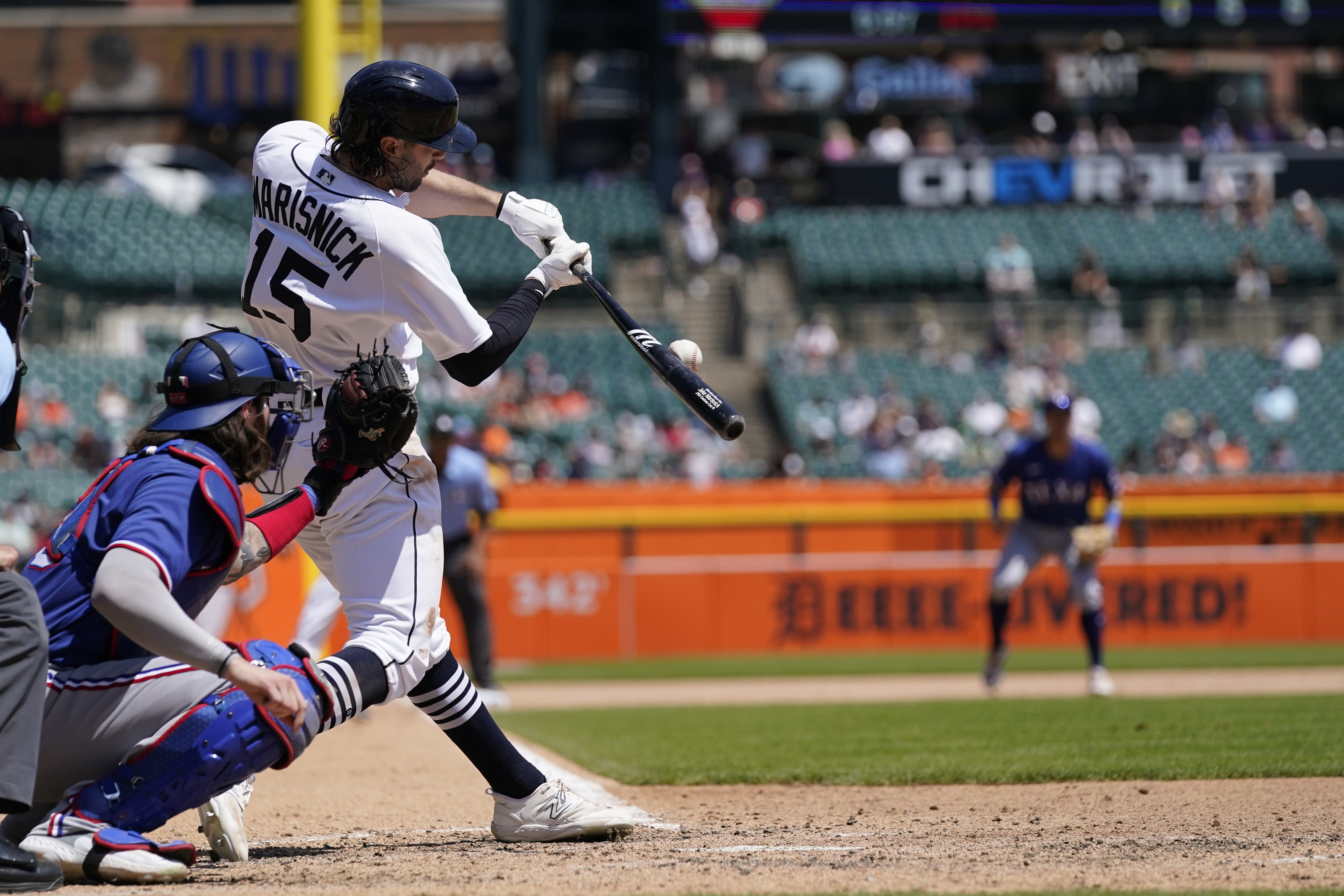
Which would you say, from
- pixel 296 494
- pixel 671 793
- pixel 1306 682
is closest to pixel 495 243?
pixel 1306 682

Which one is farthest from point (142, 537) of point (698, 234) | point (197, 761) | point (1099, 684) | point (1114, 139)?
point (1114, 139)

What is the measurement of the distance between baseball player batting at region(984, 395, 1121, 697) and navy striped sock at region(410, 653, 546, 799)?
19.4 ft

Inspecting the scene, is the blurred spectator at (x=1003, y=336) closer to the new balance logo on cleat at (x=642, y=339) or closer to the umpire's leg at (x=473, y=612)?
the umpire's leg at (x=473, y=612)

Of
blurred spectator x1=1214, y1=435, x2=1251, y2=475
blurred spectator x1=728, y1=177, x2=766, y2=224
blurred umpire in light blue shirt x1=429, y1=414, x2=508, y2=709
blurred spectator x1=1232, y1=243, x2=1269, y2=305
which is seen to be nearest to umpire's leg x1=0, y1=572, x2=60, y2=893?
blurred umpire in light blue shirt x1=429, y1=414, x2=508, y2=709

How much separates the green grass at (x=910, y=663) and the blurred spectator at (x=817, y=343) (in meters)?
6.26

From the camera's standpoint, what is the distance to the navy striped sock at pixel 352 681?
3.94 meters

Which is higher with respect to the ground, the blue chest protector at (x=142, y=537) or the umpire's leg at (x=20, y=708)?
the blue chest protector at (x=142, y=537)

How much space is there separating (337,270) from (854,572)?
10.8m

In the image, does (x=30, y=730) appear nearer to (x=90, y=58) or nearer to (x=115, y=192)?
(x=115, y=192)

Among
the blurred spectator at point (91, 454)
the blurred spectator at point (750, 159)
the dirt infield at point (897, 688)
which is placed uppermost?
the blurred spectator at point (750, 159)

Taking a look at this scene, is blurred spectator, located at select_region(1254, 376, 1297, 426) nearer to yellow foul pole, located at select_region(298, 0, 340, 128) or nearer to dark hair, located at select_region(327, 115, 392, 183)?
yellow foul pole, located at select_region(298, 0, 340, 128)

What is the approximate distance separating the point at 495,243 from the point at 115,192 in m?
6.27

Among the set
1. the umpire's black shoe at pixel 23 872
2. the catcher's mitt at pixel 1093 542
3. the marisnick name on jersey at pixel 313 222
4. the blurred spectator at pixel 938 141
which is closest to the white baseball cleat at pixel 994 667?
the catcher's mitt at pixel 1093 542

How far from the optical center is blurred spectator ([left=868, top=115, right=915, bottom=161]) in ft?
78.9
